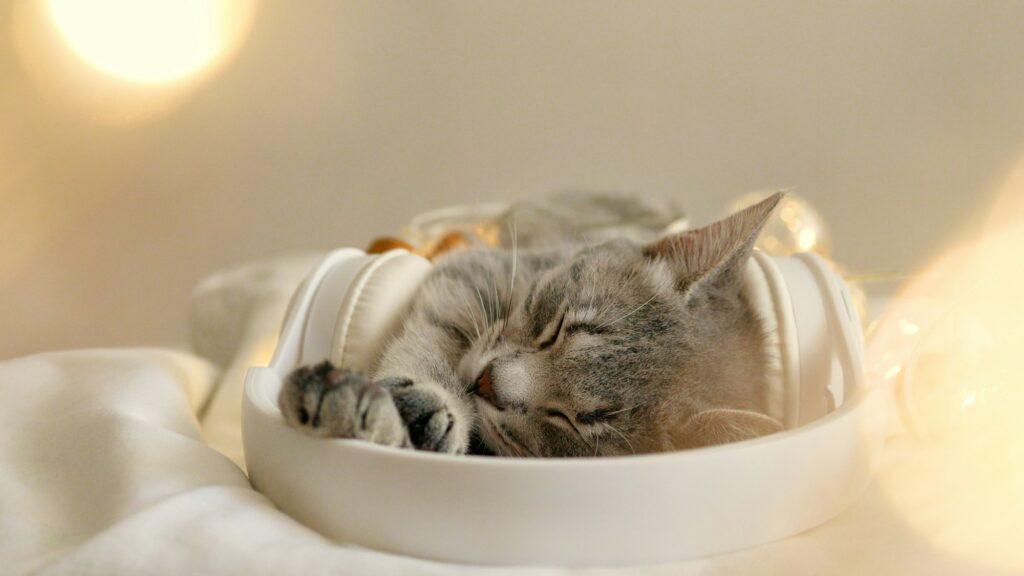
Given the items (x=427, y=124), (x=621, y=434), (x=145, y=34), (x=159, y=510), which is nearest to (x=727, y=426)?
(x=621, y=434)

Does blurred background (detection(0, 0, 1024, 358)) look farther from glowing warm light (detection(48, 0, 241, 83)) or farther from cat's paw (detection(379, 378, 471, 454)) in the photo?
cat's paw (detection(379, 378, 471, 454))

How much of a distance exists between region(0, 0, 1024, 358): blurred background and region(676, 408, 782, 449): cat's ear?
1888mm

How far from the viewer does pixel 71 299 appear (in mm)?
2920

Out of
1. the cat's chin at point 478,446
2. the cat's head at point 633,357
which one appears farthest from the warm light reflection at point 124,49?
the cat's chin at point 478,446

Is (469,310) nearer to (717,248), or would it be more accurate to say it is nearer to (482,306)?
(482,306)

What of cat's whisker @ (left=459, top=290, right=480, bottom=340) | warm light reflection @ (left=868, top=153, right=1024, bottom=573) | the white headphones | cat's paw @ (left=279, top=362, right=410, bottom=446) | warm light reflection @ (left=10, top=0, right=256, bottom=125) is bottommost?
warm light reflection @ (left=868, top=153, right=1024, bottom=573)

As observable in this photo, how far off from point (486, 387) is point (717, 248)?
15.2 inches

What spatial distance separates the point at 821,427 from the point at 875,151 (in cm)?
206

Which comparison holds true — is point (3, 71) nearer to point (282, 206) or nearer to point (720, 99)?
point (282, 206)

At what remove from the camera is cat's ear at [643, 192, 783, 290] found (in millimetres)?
1188

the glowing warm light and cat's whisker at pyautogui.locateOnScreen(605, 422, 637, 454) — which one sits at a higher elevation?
the glowing warm light

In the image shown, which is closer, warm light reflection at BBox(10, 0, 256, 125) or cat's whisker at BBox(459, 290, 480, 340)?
cat's whisker at BBox(459, 290, 480, 340)

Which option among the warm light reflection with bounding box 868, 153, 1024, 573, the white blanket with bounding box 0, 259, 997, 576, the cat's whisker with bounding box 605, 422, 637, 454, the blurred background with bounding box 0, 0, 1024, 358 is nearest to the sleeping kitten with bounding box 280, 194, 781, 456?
the cat's whisker with bounding box 605, 422, 637, 454

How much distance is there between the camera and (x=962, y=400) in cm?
133
